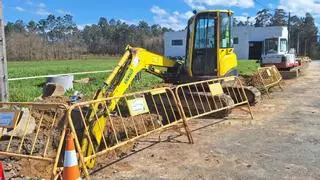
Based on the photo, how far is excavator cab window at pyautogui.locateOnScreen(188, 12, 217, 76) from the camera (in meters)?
11.7

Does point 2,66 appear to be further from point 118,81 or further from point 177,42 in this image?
point 177,42

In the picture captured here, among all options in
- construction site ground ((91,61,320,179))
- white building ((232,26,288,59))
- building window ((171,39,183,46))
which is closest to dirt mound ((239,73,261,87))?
construction site ground ((91,61,320,179))

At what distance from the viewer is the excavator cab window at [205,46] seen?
11704 mm

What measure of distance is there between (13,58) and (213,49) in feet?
238

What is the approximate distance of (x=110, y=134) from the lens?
30.4 feet

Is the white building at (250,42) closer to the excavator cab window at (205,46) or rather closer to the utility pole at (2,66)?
the excavator cab window at (205,46)

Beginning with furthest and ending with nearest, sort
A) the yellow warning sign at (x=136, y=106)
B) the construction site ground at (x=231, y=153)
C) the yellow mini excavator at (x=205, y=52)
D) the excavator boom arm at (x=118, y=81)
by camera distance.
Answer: the yellow mini excavator at (x=205, y=52) → the excavator boom arm at (x=118, y=81) → the yellow warning sign at (x=136, y=106) → the construction site ground at (x=231, y=153)

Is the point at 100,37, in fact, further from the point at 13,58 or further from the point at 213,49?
the point at 213,49

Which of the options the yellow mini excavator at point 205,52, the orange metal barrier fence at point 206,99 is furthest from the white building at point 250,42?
the orange metal barrier fence at point 206,99

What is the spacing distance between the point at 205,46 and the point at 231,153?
488cm

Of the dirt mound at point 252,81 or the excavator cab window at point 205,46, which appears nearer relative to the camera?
the excavator cab window at point 205,46

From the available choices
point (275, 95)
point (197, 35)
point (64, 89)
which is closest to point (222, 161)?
point (197, 35)

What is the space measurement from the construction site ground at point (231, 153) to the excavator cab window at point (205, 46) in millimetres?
1710

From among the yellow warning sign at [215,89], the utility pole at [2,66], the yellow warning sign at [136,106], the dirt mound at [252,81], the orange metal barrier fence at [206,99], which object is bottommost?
the dirt mound at [252,81]
